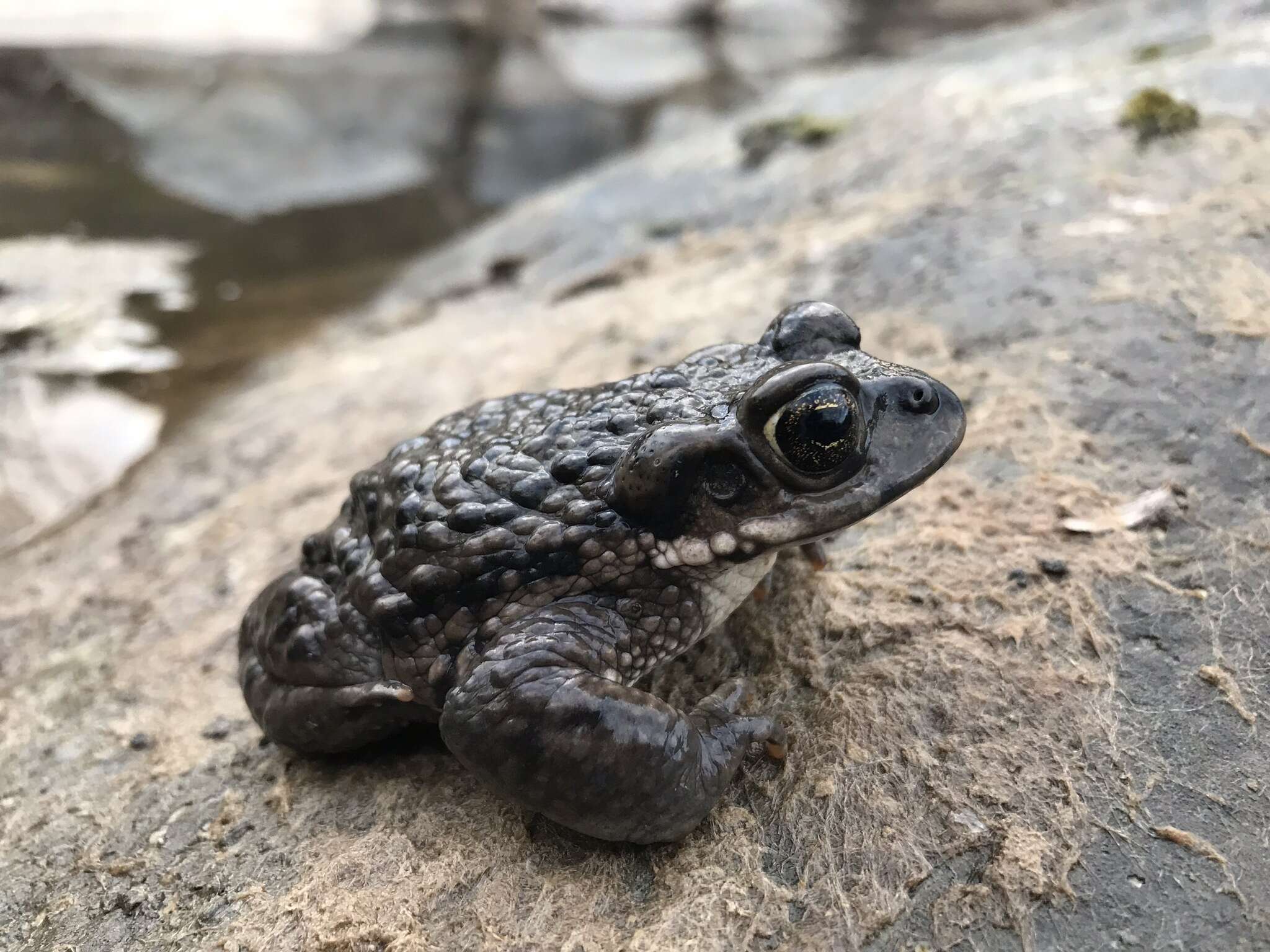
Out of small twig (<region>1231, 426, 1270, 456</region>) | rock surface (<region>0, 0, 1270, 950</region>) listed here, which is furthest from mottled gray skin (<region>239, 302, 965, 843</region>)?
small twig (<region>1231, 426, 1270, 456</region>)

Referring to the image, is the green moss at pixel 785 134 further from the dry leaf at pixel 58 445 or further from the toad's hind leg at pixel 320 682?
the toad's hind leg at pixel 320 682

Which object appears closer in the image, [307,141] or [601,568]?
[601,568]

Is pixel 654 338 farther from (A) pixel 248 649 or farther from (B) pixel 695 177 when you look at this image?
(B) pixel 695 177

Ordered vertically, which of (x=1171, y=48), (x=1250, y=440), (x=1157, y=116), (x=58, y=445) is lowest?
(x=58, y=445)

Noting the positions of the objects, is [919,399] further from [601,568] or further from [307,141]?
[307,141]

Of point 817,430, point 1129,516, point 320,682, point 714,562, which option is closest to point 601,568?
point 714,562

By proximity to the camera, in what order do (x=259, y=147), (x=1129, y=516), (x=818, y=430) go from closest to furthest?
(x=818, y=430), (x=1129, y=516), (x=259, y=147)
